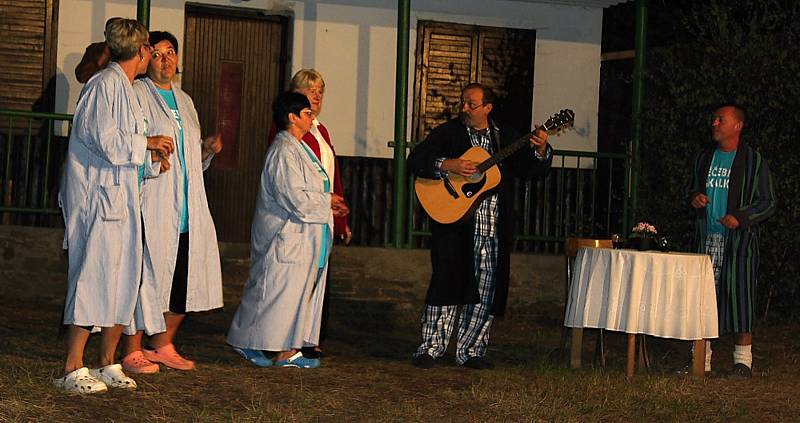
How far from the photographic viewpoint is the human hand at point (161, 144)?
6.82 metres

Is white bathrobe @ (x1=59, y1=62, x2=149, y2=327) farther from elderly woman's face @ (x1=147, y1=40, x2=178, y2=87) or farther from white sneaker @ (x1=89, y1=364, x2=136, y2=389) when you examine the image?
elderly woman's face @ (x1=147, y1=40, x2=178, y2=87)

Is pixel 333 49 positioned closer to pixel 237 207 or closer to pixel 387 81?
pixel 387 81

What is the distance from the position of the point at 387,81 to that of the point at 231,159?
173 cm

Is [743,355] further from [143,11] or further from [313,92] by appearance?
[143,11]

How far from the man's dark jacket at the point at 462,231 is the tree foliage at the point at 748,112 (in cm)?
307

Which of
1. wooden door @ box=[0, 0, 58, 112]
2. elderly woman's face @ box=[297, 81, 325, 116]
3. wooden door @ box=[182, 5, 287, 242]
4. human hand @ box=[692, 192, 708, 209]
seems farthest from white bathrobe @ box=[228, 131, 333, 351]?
wooden door @ box=[0, 0, 58, 112]

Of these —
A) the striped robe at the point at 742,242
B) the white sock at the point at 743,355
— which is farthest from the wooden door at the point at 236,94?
the white sock at the point at 743,355

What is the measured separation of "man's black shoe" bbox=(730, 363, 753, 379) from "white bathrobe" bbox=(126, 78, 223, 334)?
11.5 feet

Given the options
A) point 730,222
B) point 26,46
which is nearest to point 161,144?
point 730,222

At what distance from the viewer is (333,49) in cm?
1301

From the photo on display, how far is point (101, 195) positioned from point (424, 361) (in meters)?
2.72

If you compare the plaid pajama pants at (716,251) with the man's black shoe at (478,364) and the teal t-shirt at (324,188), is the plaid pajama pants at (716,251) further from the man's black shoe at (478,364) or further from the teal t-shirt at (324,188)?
the teal t-shirt at (324,188)

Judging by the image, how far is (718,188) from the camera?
8938 mm

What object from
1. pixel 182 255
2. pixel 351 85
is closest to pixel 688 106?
pixel 351 85
